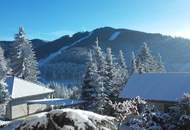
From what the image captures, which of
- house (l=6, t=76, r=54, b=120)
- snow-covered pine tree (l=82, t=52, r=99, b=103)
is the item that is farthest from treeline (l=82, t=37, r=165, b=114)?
house (l=6, t=76, r=54, b=120)

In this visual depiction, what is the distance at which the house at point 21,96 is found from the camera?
42875 millimetres

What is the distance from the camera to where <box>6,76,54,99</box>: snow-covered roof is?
1754 inches

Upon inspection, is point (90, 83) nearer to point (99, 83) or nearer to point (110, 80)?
point (99, 83)

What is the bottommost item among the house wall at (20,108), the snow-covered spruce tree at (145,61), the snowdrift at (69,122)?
the house wall at (20,108)

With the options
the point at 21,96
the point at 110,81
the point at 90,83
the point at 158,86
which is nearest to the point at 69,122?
the point at 158,86

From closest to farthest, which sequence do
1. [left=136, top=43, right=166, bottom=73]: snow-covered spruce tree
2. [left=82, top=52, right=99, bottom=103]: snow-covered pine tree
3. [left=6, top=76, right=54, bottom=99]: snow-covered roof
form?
1. [left=6, top=76, right=54, bottom=99]: snow-covered roof
2. [left=82, top=52, right=99, bottom=103]: snow-covered pine tree
3. [left=136, top=43, right=166, bottom=73]: snow-covered spruce tree

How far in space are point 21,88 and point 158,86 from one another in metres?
17.9

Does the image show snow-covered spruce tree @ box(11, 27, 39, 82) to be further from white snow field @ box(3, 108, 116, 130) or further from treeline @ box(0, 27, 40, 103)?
white snow field @ box(3, 108, 116, 130)

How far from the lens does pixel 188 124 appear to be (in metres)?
24.5

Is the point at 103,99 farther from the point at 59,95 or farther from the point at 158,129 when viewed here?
the point at 59,95

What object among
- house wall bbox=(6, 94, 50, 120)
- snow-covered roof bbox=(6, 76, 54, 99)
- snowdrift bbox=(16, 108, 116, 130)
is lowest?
house wall bbox=(6, 94, 50, 120)

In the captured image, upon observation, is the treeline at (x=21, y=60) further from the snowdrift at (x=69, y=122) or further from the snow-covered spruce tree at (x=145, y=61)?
the snowdrift at (x=69, y=122)

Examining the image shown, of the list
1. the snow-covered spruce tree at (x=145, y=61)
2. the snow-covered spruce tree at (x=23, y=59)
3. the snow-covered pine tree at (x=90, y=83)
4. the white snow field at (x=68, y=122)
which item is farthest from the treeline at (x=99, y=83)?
the white snow field at (x=68, y=122)

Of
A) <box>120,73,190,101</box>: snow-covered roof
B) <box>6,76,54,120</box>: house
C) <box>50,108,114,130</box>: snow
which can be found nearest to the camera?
<box>50,108,114,130</box>: snow
